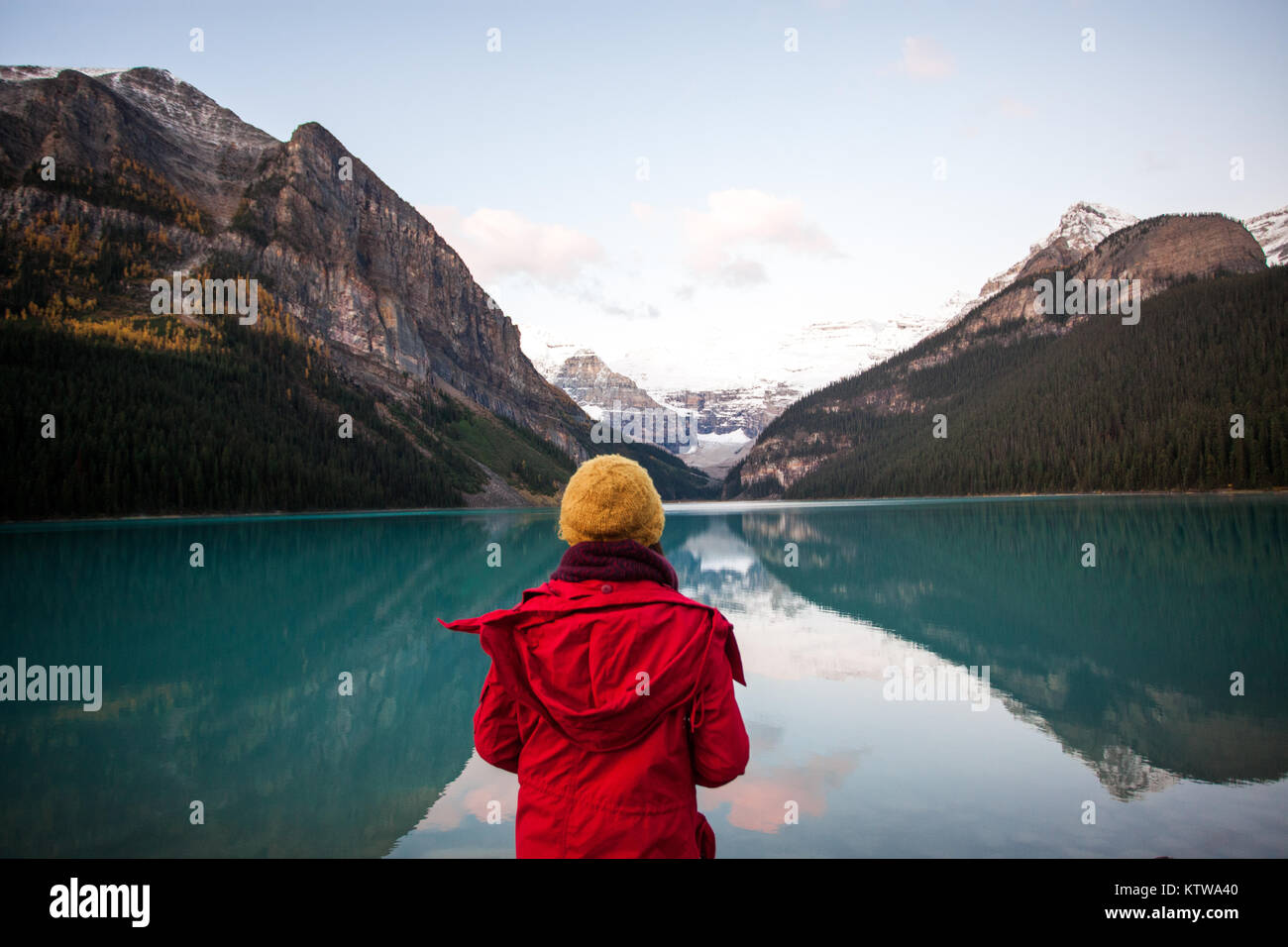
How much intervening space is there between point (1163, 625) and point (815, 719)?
9203 millimetres

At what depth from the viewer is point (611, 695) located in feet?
8.29

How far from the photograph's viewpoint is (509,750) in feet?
9.87

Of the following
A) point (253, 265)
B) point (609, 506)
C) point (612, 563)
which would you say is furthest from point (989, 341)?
point (612, 563)

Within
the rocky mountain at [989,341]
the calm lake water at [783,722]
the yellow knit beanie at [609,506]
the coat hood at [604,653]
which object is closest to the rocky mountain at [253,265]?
the calm lake water at [783,722]

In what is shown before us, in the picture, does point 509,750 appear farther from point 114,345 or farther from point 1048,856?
point 114,345

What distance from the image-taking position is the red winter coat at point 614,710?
2510mm

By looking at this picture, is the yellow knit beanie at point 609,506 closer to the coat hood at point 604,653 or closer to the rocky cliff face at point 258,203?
the coat hood at point 604,653

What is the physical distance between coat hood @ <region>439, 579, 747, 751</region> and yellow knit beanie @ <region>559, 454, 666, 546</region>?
0.99 ft

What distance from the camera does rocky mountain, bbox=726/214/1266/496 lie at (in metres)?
137

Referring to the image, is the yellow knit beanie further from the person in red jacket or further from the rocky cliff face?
→ the rocky cliff face

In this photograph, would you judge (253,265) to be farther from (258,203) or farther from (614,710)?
(614,710)

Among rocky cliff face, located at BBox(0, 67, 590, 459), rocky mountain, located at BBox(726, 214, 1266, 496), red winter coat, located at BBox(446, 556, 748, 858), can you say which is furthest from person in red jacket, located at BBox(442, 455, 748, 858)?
rocky cliff face, located at BBox(0, 67, 590, 459)

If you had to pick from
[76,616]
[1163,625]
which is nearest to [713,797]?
[1163,625]

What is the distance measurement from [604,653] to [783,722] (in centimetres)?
716
